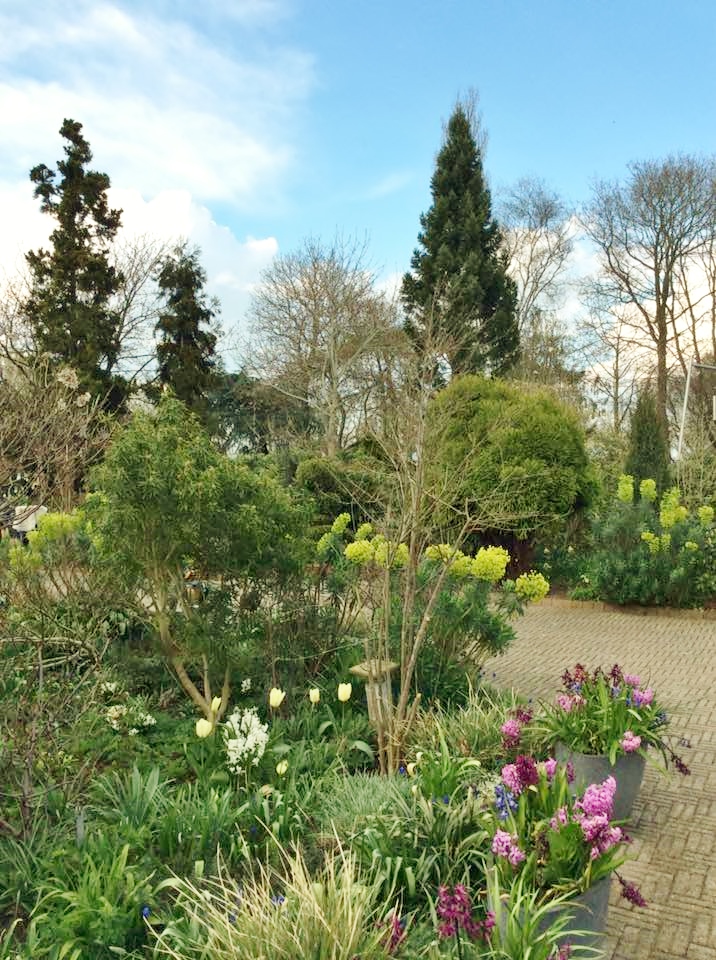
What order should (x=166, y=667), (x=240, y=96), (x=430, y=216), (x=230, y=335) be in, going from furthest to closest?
(x=230, y=335), (x=430, y=216), (x=240, y=96), (x=166, y=667)

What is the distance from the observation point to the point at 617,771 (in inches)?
150

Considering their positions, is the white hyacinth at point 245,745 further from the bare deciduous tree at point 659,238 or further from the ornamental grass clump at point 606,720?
the bare deciduous tree at point 659,238

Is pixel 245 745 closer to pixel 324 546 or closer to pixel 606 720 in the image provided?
pixel 606 720

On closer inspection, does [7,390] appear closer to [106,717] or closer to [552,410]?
[106,717]

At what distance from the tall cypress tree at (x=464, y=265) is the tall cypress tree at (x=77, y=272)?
9210 millimetres

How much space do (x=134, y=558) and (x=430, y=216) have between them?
Answer: 20394 millimetres

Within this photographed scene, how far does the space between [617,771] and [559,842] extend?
4.39 feet

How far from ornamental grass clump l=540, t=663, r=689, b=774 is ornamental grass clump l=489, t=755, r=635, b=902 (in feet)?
3.19

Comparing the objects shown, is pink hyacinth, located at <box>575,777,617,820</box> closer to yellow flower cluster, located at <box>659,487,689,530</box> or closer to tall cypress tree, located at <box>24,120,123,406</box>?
yellow flower cluster, located at <box>659,487,689,530</box>

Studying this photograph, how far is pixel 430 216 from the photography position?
22922mm

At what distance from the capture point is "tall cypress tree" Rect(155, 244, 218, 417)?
1009 inches

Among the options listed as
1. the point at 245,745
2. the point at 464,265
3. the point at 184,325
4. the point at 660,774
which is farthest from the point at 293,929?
the point at 184,325

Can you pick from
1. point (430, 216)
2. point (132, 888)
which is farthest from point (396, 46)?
point (430, 216)

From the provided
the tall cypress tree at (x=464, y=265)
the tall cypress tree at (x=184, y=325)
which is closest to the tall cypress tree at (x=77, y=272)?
the tall cypress tree at (x=184, y=325)
